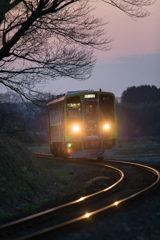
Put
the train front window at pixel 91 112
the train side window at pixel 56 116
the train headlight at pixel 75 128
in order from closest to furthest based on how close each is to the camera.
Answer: the train headlight at pixel 75 128, the train front window at pixel 91 112, the train side window at pixel 56 116

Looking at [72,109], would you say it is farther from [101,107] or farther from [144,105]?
[144,105]

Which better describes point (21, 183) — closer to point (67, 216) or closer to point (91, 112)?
point (67, 216)

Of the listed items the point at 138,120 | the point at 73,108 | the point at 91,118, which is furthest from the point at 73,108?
the point at 138,120

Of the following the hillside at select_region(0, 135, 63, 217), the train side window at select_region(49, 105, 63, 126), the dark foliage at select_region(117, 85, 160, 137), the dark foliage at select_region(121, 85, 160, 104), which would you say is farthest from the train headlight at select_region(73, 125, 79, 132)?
the dark foliage at select_region(121, 85, 160, 104)

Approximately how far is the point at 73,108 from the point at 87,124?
1205mm

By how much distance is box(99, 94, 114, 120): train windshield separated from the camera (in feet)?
60.6

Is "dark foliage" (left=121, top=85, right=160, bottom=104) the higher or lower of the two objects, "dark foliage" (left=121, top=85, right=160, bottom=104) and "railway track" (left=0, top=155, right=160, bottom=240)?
the higher

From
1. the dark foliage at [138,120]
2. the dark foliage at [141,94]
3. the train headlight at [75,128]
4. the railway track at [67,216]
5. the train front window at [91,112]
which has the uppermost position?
the dark foliage at [141,94]

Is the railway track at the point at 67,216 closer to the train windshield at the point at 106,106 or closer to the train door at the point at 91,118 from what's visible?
the train door at the point at 91,118

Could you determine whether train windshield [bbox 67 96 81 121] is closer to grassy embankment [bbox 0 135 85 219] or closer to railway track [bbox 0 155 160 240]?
grassy embankment [bbox 0 135 85 219]

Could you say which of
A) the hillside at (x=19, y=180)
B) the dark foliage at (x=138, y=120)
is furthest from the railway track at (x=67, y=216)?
the dark foliage at (x=138, y=120)

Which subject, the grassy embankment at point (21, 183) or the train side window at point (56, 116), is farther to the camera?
the train side window at point (56, 116)

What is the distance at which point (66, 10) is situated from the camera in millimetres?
11578

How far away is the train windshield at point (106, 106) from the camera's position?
727 inches
